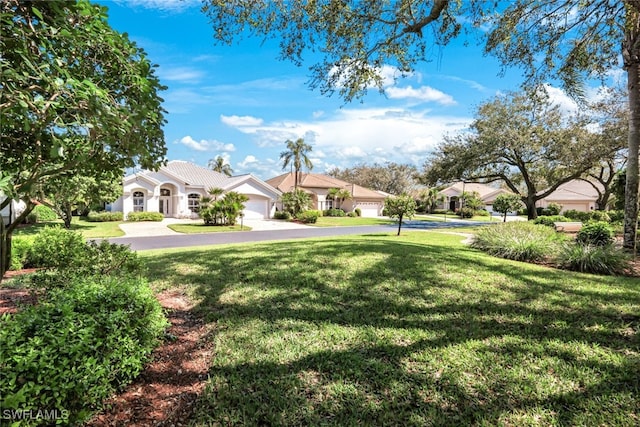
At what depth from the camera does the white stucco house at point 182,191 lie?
28.8 meters

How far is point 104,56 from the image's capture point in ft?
9.89

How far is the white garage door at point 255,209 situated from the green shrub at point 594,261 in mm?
28475

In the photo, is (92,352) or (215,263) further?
(215,263)

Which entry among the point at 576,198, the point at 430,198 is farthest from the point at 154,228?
the point at 576,198

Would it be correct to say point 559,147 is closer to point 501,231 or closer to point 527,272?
point 501,231

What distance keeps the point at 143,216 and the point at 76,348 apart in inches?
1102

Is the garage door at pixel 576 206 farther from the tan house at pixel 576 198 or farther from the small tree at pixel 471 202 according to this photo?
the small tree at pixel 471 202

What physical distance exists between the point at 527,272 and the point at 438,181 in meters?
22.6

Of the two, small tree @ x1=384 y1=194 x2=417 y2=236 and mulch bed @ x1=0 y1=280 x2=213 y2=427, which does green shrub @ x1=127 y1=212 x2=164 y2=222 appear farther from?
mulch bed @ x1=0 y1=280 x2=213 y2=427

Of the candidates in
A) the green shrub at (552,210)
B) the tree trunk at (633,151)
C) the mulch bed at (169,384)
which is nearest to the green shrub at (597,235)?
the tree trunk at (633,151)

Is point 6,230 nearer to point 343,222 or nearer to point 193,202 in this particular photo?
point 343,222

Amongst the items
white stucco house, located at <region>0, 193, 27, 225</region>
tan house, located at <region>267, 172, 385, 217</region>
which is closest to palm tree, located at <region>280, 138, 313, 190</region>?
tan house, located at <region>267, 172, 385, 217</region>

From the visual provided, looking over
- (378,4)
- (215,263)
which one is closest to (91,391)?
(215,263)

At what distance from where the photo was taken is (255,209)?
3447 centimetres
